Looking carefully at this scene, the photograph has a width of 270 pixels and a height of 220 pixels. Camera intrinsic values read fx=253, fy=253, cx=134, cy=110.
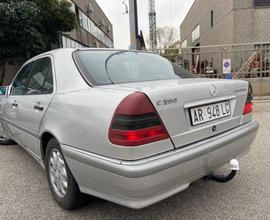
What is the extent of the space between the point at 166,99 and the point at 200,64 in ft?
26.1

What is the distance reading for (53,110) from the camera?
2.30m

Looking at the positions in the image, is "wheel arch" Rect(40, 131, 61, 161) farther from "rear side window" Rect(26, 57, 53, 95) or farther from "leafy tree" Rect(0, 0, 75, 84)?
"leafy tree" Rect(0, 0, 75, 84)

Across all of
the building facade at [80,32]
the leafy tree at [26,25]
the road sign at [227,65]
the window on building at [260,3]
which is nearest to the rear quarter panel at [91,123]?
the road sign at [227,65]

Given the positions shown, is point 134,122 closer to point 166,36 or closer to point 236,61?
point 236,61

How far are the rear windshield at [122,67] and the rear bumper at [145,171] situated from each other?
0.71m

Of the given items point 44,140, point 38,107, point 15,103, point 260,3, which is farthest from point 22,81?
point 260,3

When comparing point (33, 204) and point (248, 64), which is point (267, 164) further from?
point (248, 64)

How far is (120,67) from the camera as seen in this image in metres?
2.56

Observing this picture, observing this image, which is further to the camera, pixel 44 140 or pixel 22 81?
pixel 22 81

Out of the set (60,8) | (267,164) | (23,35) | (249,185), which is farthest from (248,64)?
(60,8)

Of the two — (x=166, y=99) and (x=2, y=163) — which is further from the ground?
(x=166, y=99)

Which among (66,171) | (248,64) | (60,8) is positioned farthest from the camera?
(60,8)

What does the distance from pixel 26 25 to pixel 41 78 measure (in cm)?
955

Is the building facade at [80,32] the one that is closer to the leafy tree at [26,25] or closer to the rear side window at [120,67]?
the leafy tree at [26,25]
